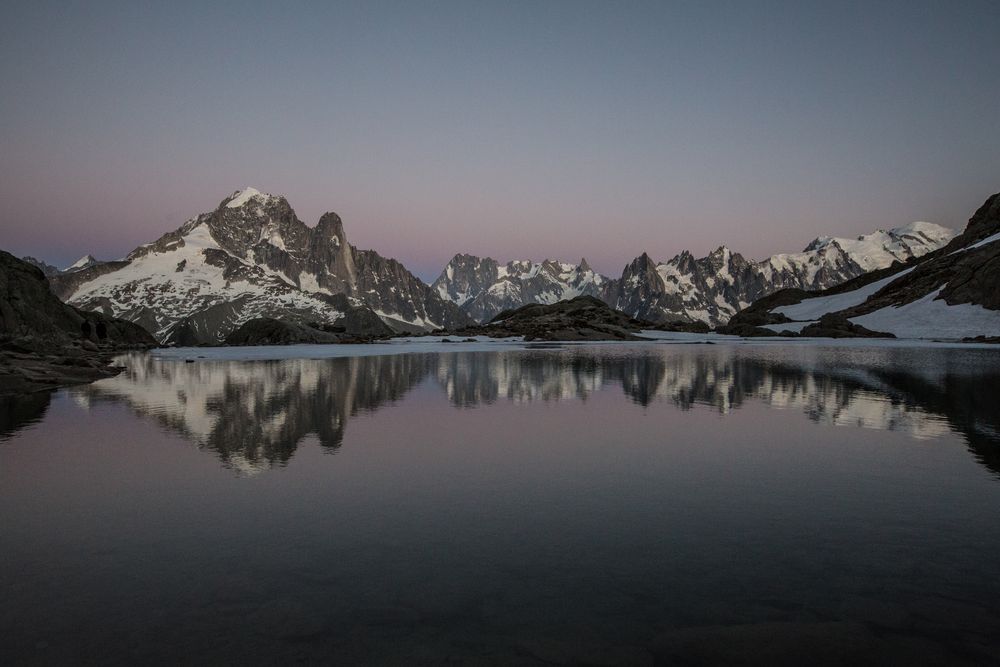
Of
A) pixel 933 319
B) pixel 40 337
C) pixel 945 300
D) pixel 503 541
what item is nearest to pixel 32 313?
pixel 40 337

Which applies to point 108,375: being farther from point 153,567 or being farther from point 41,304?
point 41,304

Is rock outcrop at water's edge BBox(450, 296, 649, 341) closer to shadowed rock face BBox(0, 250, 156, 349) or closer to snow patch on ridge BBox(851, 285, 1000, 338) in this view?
snow patch on ridge BBox(851, 285, 1000, 338)

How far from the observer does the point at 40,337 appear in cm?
9806

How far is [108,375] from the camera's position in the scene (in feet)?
184

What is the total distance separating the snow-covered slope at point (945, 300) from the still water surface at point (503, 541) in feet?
427

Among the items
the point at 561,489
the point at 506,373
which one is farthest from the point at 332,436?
the point at 506,373

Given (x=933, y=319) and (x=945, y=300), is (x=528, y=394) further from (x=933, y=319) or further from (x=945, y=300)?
(x=945, y=300)

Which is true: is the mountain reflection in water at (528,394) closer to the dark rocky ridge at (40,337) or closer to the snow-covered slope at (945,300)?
the dark rocky ridge at (40,337)

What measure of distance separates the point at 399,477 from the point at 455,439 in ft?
19.1

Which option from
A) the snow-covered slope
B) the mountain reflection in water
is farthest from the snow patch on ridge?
the mountain reflection in water

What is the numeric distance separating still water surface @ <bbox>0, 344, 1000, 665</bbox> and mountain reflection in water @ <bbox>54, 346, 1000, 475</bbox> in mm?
454

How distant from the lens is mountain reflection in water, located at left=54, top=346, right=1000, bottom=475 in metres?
23.1

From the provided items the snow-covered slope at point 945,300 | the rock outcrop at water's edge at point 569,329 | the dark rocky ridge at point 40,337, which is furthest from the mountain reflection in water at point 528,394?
the rock outcrop at water's edge at point 569,329

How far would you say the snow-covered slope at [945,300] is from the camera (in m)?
129
